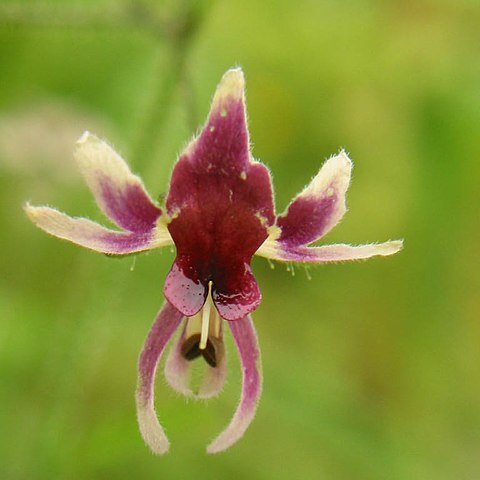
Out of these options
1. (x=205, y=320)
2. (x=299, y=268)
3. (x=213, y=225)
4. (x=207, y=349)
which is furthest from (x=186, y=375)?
(x=299, y=268)

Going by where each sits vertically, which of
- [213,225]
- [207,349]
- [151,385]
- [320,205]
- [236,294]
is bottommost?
[151,385]

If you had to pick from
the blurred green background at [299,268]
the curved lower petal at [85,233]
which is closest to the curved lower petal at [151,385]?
the curved lower petal at [85,233]

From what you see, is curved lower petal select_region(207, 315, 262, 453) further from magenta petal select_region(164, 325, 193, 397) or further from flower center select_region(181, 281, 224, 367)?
magenta petal select_region(164, 325, 193, 397)

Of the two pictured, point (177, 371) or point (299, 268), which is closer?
point (177, 371)

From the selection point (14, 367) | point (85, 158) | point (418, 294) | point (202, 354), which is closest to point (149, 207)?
point (85, 158)

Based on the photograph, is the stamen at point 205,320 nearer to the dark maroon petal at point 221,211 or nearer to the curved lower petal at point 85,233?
the dark maroon petal at point 221,211

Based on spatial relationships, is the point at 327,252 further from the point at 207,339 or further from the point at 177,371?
the point at 177,371

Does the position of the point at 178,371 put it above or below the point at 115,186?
below
